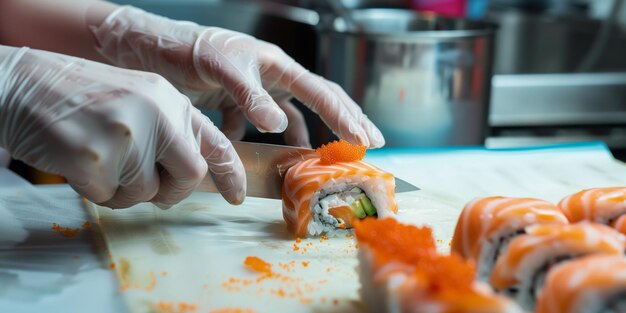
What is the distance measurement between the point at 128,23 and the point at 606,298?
1381 mm

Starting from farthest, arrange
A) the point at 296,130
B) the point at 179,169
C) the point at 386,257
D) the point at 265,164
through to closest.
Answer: the point at 296,130 < the point at 265,164 < the point at 179,169 < the point at 386,257

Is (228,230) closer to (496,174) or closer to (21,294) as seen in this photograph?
(21,294)

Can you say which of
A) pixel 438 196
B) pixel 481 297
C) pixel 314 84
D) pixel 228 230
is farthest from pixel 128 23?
pixel 481 297

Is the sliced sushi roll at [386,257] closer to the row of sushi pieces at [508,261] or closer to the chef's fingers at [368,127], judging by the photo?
the row of sushi pieces at [508,261]

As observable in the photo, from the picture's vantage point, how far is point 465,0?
10.5ft

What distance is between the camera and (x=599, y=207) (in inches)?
58.7

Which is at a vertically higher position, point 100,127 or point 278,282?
point 100,127

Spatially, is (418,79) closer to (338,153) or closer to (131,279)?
(338,153)

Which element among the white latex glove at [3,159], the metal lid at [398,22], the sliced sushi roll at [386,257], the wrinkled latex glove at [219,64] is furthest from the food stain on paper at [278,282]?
the metal lid at [398,22]

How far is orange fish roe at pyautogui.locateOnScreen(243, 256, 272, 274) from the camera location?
1476 mm

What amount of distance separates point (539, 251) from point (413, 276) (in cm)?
26

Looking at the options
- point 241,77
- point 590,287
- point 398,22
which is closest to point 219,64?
point 241,77

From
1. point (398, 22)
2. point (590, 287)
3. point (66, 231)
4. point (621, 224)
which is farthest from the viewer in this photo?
point (398, 22)

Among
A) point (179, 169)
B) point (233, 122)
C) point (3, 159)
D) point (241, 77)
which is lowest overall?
point (3, 159)
